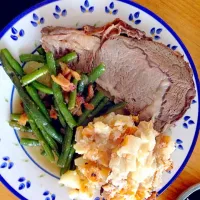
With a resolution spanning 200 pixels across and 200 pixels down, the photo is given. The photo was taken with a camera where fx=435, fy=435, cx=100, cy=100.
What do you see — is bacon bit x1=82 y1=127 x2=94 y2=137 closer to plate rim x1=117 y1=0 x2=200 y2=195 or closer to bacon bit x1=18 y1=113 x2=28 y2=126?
bacon bit x1=18 y1=113 x2=28 y2=126

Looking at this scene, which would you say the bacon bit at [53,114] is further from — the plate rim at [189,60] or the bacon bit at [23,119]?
the plate rim at [189,60]

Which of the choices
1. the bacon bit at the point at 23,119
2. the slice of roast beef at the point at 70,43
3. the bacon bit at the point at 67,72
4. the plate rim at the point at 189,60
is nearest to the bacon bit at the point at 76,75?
the bacon bit at the point at 67,72

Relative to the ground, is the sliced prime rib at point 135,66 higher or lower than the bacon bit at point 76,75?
higher

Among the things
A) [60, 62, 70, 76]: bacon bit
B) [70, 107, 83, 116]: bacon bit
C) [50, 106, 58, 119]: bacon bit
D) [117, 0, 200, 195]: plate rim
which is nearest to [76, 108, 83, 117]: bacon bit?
[70, 107, 83, 116]: bacon bit

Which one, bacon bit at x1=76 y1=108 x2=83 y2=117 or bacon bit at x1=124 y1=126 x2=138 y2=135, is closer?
bacon bit at x1=124 y1=126 x2=138 y2=135

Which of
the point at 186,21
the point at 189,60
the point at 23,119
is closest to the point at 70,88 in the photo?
the point at 23,119

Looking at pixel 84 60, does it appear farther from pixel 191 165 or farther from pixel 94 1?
pixel 191 165
